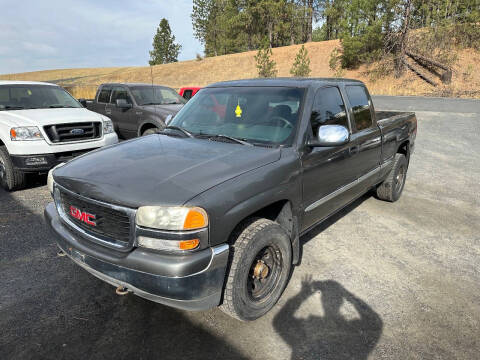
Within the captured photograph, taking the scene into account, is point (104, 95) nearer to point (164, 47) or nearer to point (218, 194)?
point (218, 194)

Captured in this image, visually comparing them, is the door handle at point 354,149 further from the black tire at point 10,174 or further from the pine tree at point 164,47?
the pine tree at point 164,47

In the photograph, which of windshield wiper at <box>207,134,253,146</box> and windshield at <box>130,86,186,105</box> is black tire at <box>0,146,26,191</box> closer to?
windshield at <box>130,86,186,105</box>

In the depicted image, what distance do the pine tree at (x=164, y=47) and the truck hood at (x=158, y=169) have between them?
73.6m

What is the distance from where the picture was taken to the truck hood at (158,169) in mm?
2191

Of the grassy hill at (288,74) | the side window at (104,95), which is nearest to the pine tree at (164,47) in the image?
the grassy hill at (288,74)

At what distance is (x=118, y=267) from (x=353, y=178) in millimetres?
2728

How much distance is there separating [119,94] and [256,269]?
7.80 m

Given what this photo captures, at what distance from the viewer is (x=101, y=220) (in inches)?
92.0

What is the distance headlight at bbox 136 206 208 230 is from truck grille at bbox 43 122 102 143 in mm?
4340

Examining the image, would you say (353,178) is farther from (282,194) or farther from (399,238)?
(282,194)

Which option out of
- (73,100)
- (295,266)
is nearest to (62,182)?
(295,266)

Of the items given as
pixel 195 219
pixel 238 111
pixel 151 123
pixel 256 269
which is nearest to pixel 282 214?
pixel 256 269

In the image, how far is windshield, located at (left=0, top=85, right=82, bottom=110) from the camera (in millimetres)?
6348

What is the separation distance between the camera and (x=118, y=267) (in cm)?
222
